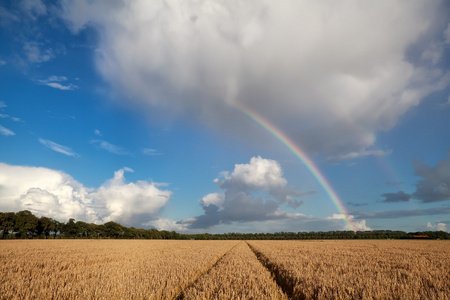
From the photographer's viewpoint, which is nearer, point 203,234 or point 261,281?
point 261,281

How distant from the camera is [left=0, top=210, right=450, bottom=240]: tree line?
95688mm

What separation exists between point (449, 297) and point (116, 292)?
29.4 feet

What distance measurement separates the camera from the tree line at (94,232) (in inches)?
3767

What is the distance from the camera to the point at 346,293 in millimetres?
6336

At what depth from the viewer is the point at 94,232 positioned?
136750 millimetres

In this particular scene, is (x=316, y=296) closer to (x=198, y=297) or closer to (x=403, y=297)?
(x=403, y=297)

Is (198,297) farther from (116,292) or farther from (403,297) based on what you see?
(403,297)

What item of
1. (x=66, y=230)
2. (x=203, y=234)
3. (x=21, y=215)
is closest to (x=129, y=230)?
(x=66, y=230)

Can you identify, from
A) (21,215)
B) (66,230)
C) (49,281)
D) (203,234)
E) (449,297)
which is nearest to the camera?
(449,297)

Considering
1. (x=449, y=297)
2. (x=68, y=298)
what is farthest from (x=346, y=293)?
(x=68, y=298)

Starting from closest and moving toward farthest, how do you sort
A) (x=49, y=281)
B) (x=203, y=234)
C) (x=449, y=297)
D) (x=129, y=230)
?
1. (x=449, y=297)
2. (x=49, y=281)
3. (x=129, y=230)
4. (x=203, y=234)

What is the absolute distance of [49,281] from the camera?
26.8 feet

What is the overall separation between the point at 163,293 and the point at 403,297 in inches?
247

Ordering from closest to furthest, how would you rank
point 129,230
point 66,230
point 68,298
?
point 68,298 < point 66,230 < point 129,230
